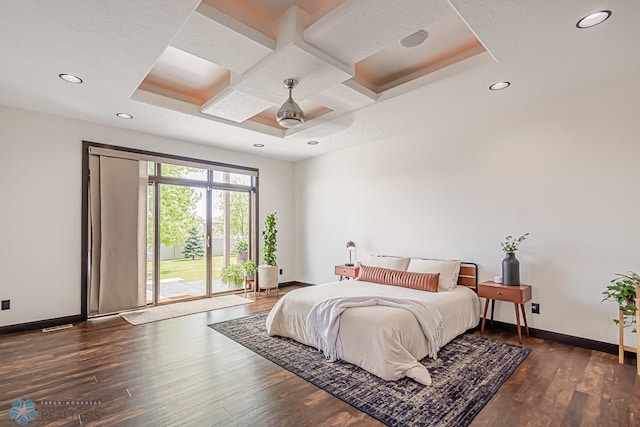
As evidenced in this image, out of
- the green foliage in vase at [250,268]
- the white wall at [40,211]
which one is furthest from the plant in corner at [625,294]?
the white wall at [40,211]

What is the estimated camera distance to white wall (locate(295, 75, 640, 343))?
10.5ft

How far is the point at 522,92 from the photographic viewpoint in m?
3.45

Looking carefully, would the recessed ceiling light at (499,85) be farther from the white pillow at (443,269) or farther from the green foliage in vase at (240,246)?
the green foliage in vase at (240,246)

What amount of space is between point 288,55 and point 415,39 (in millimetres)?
1186

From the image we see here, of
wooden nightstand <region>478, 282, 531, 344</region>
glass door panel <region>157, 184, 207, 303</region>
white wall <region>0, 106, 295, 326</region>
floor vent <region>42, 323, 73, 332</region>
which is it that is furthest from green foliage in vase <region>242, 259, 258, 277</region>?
wooden nightstand <region>478, 282, 531, 344</region>

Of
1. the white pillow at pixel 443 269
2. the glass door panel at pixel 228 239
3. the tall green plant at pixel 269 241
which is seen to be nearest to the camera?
the white pillow at pixel 443 269

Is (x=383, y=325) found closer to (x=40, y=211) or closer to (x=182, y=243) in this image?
(x=182, y=243)

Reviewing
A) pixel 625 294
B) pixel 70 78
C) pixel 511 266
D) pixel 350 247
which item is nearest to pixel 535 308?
pixel 511 266

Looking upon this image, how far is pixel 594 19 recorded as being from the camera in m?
2.19

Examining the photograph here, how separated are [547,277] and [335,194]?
142 inches

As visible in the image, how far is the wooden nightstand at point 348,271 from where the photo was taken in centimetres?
513

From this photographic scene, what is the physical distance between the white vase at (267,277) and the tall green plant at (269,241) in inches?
7.9

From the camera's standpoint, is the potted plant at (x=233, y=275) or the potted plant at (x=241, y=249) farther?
the potted plant at (x=241, y=249)

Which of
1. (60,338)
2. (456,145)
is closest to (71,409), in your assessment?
(60,338)
